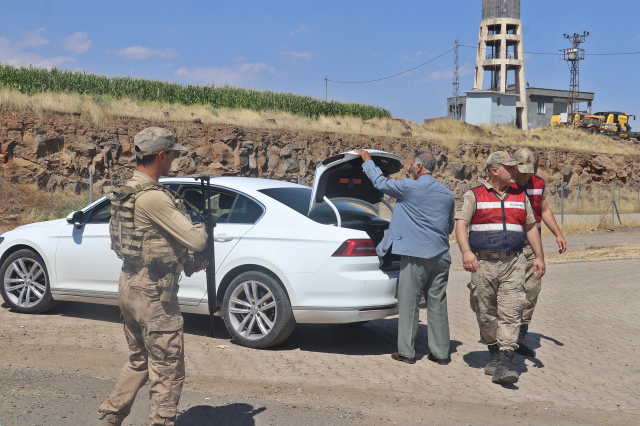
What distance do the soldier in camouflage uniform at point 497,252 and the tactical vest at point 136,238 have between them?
2897 mm

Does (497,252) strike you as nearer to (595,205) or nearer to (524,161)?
(524,161)

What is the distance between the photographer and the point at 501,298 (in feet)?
17.5

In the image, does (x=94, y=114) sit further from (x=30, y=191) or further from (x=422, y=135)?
(x=422, y=135)

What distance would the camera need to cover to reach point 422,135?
3881cm

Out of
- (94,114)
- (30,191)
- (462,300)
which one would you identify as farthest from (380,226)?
(94,114)

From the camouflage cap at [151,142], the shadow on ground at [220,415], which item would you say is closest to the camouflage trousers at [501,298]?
the shadow on ground at [220,415]

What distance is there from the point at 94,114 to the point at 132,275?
940 inches

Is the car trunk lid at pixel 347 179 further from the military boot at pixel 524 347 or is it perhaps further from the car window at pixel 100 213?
the car window at pixel 100 213

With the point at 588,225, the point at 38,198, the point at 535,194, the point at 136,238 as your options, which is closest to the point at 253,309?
the point at 136,238

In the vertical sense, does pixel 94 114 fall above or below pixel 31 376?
above

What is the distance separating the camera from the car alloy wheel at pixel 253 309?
6.03 m

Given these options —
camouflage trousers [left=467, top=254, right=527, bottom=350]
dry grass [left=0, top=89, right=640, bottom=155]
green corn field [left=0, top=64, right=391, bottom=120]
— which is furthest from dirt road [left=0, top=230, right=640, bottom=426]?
green corn field [left=0, top=64, right=391, bottom=120]

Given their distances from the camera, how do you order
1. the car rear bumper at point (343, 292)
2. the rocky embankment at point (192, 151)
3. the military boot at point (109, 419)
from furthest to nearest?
the rocky embankment at point (192, 151) → the car rear bumper at point (343, 292) → the military boot at point (109, 419)

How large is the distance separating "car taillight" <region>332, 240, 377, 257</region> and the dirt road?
104 cm
